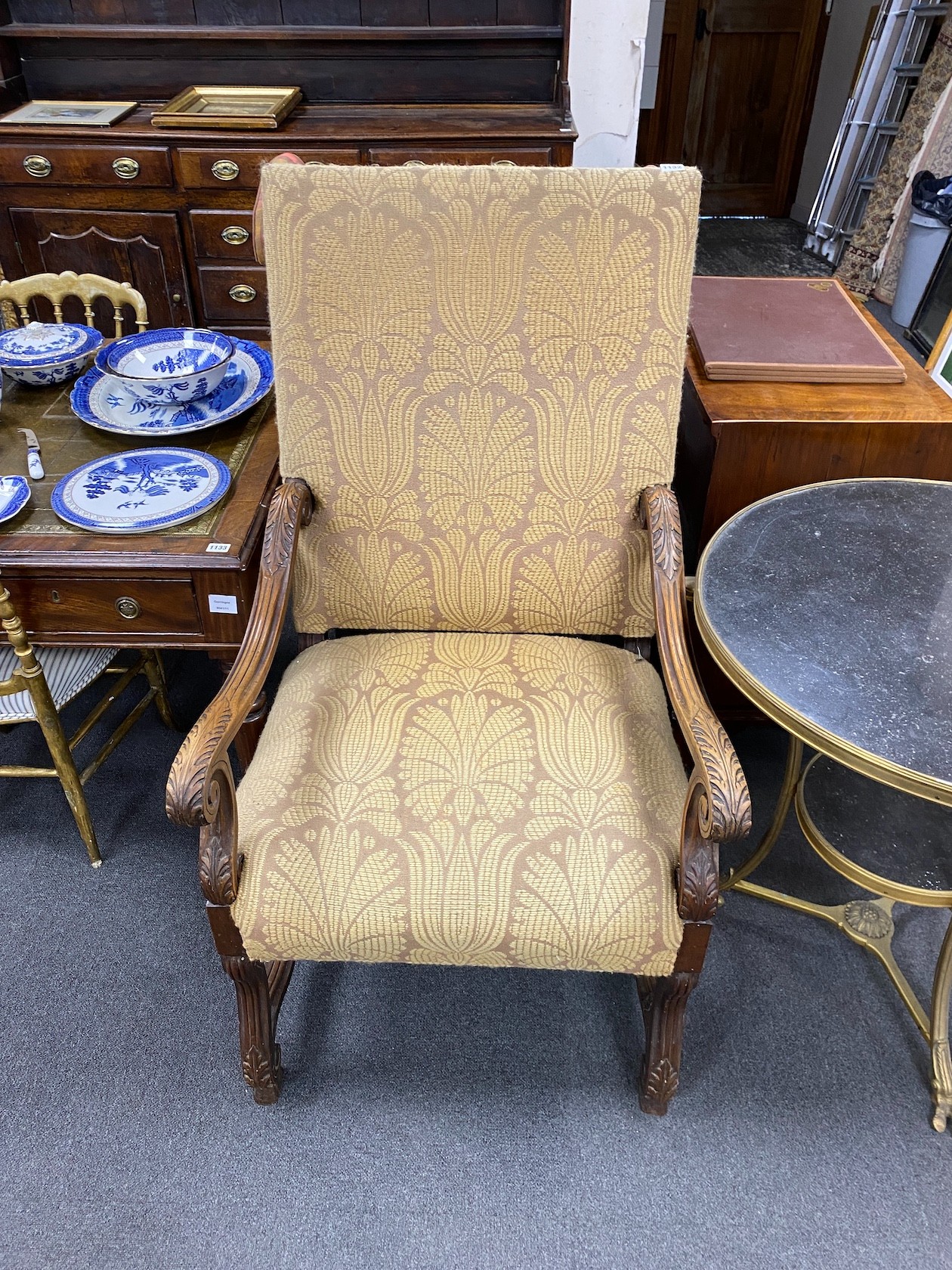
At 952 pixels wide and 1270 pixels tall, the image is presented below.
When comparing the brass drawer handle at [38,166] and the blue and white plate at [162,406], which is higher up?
the brass drawer handle at [38,166]

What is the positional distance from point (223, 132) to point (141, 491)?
1597 millimetres

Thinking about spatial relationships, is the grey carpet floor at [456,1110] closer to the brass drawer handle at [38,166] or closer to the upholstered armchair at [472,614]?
the upholstered armchair at [472,614]

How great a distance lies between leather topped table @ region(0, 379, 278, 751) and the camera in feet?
4.11

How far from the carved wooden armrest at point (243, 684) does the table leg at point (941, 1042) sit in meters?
1.00

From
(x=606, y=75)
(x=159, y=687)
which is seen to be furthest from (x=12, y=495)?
(x=606, y=75)

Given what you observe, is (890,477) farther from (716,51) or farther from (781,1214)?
(716,51)

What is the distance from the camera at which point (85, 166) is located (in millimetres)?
2521

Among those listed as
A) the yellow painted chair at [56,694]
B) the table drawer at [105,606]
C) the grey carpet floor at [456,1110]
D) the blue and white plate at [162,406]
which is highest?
the blue and white plate at [162,406]

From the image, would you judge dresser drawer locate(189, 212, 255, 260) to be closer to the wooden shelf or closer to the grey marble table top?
the wooden shelf

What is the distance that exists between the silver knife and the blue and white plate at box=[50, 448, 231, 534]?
0.05m

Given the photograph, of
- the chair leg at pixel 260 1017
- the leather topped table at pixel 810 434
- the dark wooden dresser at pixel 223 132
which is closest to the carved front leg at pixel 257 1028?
the chair leg at pixel 260 1017

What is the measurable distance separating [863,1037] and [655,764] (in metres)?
0.59

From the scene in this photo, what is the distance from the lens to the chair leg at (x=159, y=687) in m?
1.76

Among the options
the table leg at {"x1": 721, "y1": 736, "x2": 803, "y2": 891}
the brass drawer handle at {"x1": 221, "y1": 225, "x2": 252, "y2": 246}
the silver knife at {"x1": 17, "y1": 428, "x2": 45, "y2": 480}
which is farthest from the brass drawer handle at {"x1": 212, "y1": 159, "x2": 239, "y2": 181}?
the table leg at {"x1": 721, "y1": 736, "x2": 803, "y2": 891}
